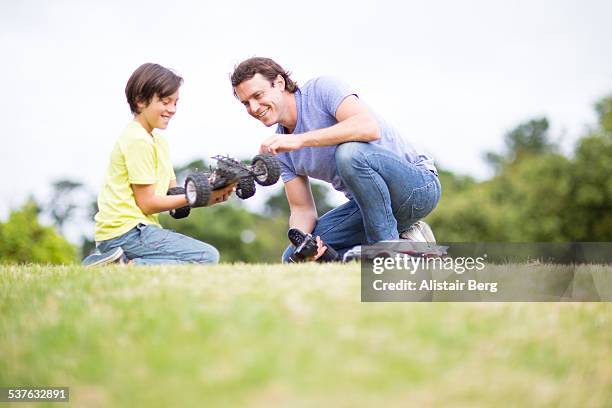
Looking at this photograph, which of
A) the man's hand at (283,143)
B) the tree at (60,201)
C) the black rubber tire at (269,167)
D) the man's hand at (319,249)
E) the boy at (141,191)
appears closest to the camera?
the man's hand at (283,143)

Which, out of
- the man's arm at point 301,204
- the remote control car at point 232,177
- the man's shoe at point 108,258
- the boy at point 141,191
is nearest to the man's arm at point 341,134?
the remote control car at point 232,177

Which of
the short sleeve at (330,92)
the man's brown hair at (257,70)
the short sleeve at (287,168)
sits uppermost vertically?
the man's brown hair at (257,70)

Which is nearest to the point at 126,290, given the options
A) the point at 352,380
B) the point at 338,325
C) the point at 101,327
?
the point at 101,327

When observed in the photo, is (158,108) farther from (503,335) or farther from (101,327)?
(503,335)

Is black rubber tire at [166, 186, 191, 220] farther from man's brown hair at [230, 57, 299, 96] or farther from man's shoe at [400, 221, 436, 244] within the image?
man's shoe at [400, 221, 436, 244]

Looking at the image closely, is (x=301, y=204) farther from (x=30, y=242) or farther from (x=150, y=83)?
(x=30, y=242)

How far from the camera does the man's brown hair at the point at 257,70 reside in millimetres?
6785

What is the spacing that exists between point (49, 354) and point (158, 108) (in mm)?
3984

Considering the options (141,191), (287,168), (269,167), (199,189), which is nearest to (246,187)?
(269,167)

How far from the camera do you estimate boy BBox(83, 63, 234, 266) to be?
275 inches

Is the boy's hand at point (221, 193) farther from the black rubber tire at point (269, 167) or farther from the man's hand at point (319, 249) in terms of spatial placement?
the man's hand at point (319, 249)

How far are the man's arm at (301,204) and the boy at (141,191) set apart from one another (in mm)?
934

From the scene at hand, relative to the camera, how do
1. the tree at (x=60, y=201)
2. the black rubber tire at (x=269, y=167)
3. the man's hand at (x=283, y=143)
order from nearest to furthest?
the man's hand at (x=283, y=143) < the black rubber tire at (x=269, y=167) < the tree at (x=60, y=201)

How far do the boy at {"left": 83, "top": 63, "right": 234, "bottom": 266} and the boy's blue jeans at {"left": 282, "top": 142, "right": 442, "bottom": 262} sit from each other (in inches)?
53.7
